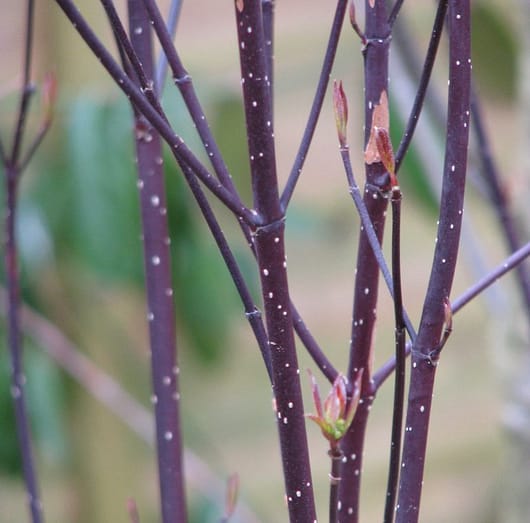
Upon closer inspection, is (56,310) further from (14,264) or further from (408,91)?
(14,264)

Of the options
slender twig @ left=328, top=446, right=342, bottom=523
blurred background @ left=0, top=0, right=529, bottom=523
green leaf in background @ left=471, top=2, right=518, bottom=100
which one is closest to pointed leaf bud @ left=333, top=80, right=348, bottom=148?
slender twig @ left=328, top=446, right=342, bottom=523

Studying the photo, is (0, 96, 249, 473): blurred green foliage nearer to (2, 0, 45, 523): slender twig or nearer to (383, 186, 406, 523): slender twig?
(2, 0, 45, 523): slender twig

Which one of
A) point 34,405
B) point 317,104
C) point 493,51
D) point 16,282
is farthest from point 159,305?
point 493,51

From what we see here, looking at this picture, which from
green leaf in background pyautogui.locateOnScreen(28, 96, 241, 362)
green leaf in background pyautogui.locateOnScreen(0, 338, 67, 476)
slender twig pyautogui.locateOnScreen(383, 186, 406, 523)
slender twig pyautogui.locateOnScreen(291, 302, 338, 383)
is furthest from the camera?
green leaf in background pyautogui.locateOnScreen(0, 338, 67, 476)

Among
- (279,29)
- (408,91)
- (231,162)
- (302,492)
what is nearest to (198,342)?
Result: (231,162)

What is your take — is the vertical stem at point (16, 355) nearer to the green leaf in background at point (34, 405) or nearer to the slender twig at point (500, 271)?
the slender twig at point (500, 271)

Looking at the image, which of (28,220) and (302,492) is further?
(28,220)

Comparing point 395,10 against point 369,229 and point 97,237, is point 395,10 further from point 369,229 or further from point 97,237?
point 97,237

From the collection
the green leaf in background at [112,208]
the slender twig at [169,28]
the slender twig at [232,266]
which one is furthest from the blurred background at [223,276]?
the slender twig at [232,266]
